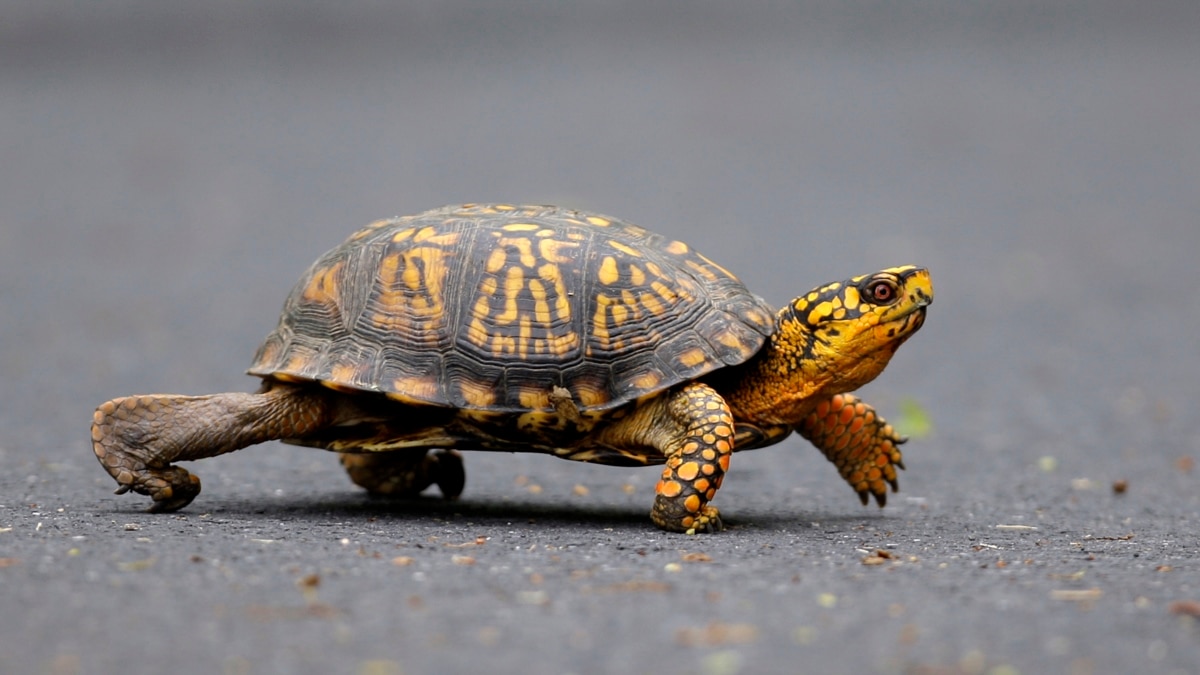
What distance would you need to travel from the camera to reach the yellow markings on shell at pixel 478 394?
5.36 metres

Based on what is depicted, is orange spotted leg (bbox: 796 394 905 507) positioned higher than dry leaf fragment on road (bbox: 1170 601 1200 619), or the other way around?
orange spotted leg (bbox: 796 394 905 507)

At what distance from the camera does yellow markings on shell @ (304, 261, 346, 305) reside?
579 cm

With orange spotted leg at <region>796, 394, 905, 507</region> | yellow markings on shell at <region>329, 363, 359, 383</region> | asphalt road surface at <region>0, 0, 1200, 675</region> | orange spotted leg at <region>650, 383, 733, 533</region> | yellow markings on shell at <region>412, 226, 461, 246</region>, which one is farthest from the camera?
orange spotted leg at <region>796, 394, 905, 507</region>

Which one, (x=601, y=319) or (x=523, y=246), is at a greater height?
(x=523, y=246)

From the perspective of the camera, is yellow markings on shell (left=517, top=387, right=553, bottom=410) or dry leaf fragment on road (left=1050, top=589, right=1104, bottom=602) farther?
yellow markings on shell (left=517, top=387, right=553, bottom=410)

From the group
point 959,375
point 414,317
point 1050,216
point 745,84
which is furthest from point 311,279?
point 745,84

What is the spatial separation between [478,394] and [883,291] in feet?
5.72

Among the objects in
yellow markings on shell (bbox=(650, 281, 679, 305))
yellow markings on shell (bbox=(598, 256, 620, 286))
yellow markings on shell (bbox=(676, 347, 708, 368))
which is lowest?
yellow markings on shell (bbox=(676, 347, 708, 368))

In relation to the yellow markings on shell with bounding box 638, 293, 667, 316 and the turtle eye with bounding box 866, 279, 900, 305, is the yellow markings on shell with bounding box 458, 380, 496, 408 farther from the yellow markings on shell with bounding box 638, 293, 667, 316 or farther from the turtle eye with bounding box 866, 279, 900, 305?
the turtle eye with bounding box 866, 279, 900, 305

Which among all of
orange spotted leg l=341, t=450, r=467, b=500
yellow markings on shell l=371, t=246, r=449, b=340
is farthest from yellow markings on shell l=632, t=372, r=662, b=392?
orange spotted leg l=341, t=450, r=467, b=500

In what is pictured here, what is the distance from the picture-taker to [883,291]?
17.9 feet

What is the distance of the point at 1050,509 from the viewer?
21.5ft

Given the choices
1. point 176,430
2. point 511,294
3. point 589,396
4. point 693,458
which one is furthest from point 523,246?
point 176,430

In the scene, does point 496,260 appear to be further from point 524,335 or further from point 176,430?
point 176,430
